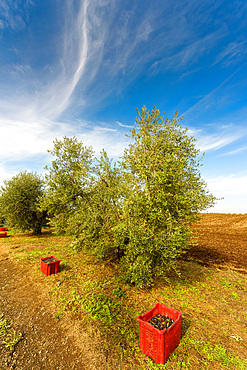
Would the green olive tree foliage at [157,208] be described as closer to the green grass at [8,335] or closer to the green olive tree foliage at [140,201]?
the green olive tree foliage at [140,201]

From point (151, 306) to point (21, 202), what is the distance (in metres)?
20.0

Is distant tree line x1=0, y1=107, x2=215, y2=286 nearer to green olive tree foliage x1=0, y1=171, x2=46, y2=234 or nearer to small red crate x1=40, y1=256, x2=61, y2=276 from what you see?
small red crate x1=40, y1=256, x2=61, y2=276

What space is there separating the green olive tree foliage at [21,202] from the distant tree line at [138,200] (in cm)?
1133

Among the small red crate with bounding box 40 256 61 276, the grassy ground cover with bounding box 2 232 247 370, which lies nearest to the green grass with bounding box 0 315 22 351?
the grassy ground cover with bounding box 2 232 247 370

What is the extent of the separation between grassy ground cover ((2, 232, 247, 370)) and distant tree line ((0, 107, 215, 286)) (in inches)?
43.4

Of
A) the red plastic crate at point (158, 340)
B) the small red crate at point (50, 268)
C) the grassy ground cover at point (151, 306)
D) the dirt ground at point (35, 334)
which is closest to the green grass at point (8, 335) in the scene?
the dirt ground at point (35, 334)

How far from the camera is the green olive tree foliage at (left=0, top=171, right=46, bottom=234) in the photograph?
20250mm

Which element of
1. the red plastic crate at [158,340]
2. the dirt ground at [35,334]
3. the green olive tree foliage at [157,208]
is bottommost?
the dirt ground at [35,334]

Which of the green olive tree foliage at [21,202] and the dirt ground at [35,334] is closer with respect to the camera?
the dirt ground at [35,334]

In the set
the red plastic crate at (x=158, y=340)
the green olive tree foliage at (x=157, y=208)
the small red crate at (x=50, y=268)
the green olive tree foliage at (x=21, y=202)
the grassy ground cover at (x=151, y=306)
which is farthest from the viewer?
the green olive tree foliage at (x=21, y=202)

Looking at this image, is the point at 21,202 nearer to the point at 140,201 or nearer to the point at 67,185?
the point at 67,185

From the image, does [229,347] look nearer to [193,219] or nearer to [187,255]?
[193,219]

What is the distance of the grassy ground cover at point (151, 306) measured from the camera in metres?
4.76

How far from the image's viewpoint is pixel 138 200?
24.0 ft
